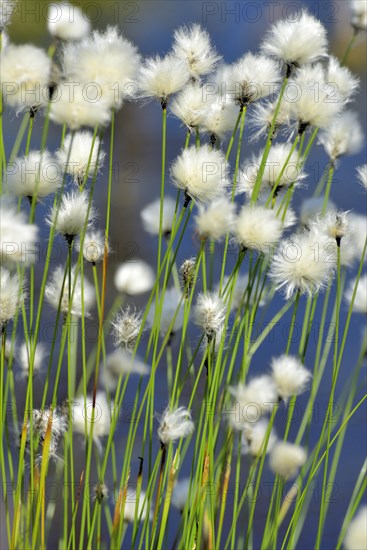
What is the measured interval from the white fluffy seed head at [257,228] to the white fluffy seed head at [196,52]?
0.29m

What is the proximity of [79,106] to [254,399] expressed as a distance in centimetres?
42

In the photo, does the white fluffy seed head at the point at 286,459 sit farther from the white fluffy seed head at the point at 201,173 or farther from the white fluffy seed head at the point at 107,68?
the white fluffy seed head at the point at 107,68

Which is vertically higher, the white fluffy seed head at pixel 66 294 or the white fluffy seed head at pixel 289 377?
the white fluffy seed head at pixel 66 294

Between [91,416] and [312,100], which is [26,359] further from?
[312,100]

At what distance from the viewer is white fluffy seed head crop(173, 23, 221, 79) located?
1104 mm

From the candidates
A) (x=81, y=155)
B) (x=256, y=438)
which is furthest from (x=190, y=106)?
(x=256, y=438)

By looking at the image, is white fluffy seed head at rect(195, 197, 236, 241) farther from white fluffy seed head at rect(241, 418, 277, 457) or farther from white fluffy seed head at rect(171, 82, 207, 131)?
white fluffy seed head at rect(241, 418, 277, 457)

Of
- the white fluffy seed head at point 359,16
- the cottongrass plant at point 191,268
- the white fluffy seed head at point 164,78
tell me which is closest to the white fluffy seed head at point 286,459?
the cottongrass plant at point 191,268

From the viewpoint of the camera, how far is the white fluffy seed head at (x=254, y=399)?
97cm

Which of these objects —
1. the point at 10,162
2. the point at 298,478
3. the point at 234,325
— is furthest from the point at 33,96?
the point at 298,478

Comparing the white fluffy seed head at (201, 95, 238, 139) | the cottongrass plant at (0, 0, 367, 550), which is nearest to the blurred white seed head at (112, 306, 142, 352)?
the cottongrass plant at (0, 0, 367, 550)

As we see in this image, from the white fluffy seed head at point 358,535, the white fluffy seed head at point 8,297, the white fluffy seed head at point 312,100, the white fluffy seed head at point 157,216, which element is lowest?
the white fluffy seed head at point 358,535

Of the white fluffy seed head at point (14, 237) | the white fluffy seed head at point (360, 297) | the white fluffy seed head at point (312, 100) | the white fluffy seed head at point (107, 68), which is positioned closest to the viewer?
the white fluffy seed head at point (14, 237)

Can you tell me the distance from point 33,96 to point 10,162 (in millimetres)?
111
